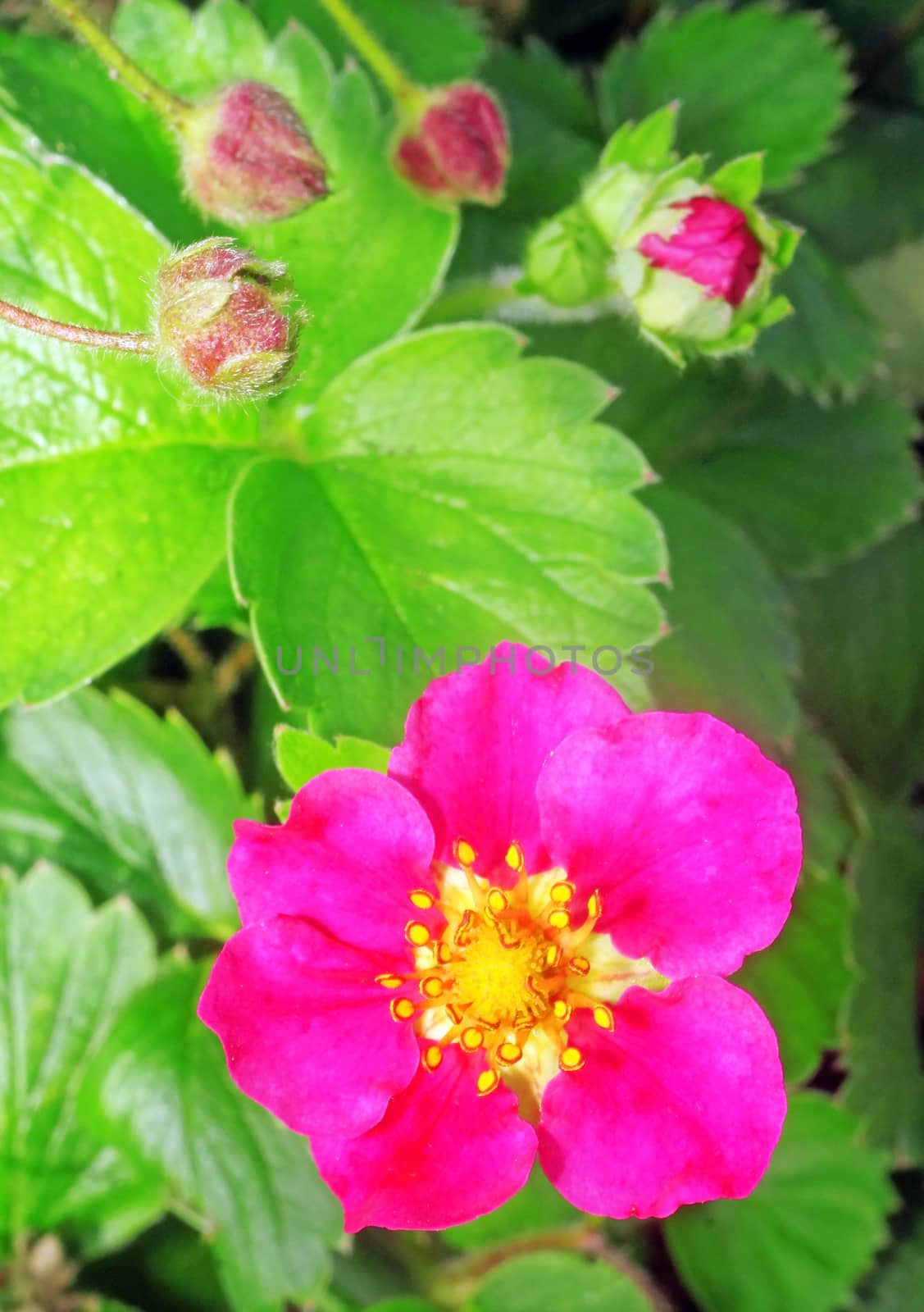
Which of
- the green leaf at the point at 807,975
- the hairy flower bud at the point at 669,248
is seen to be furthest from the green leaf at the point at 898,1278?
the hairy flower bud at the point at 669,248

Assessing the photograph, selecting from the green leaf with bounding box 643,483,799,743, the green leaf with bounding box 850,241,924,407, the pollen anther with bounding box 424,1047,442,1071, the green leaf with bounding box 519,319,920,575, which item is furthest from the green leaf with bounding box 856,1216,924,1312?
the green leaf with bounding box 850,241,924,407

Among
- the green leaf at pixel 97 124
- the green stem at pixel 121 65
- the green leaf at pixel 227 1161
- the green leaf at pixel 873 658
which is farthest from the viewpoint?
the green leaf at pixel 873 658

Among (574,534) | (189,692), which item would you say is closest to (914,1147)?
(574,534)

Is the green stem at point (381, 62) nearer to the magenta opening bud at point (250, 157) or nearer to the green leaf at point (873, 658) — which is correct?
the magenta opening bud at point (250, 157)

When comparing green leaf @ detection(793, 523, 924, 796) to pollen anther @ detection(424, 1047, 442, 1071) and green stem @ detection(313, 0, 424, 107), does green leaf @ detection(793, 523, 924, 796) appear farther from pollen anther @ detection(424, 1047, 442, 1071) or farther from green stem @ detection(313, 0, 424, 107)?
pollen anther @ detection(424, 1047, 442, 1071)

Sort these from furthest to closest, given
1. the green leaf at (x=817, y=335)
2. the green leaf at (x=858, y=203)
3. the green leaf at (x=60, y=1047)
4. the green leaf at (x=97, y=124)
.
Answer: the green leaf at (x=858, y=203) < the green leaf at (x=817, y=335) < the green leaf at (x=60, y=1047) < the green leaf at (x=97, y=124)

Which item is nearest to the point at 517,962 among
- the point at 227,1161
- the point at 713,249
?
the point at 227,1161

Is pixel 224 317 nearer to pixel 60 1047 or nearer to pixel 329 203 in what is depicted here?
pixel 329 203
